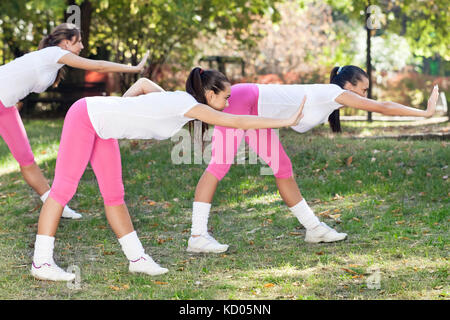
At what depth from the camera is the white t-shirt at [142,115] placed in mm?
4109

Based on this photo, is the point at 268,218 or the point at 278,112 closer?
the point at 278,112

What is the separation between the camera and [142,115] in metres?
Result: 4.11

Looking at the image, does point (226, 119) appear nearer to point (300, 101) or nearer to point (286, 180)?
point (300, 101)

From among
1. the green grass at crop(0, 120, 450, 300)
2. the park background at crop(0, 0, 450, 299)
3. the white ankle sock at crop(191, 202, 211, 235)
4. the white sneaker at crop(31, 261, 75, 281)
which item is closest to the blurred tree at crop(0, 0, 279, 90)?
the park background at crop(0, 0, 450, 299)

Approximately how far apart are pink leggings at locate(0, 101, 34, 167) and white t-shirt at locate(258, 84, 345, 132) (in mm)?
2318

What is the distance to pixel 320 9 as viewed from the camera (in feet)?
94.9

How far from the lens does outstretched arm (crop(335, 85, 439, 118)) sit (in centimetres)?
451

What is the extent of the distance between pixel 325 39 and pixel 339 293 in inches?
989

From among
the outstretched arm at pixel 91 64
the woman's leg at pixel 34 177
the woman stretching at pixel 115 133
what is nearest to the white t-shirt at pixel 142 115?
the woman stretching at pixel 115 133

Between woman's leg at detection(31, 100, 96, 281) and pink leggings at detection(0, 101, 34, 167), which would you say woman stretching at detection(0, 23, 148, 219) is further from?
woman's leg at detection(31, 100, 96, 281)

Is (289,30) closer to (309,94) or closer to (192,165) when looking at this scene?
(192,165)

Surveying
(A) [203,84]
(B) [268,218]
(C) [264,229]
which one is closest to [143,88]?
(A) [203,84]

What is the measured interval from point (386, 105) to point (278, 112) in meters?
0.81
